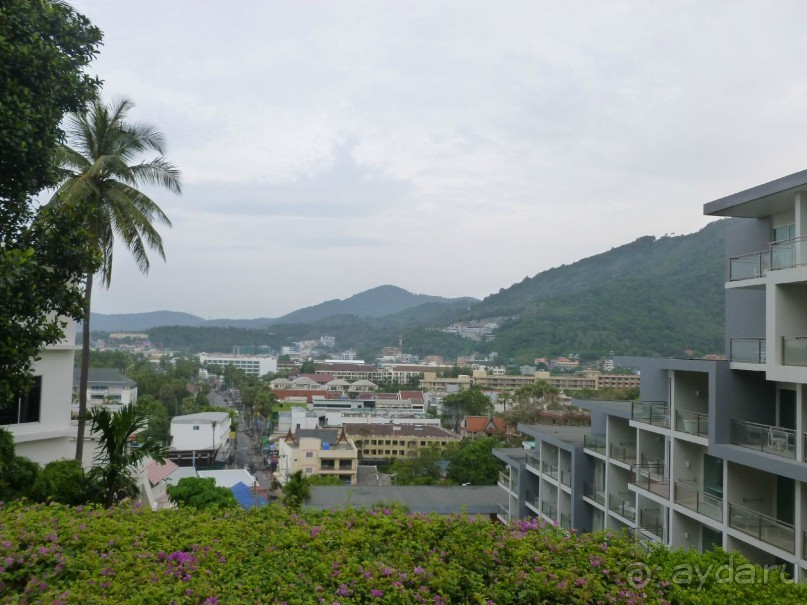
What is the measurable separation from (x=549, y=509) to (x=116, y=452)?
1359 centimetres

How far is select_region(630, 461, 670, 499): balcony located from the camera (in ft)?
39.8

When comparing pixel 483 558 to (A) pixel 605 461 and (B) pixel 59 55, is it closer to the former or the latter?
(B) pixel 59 55

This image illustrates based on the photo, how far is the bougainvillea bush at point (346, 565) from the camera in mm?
3570

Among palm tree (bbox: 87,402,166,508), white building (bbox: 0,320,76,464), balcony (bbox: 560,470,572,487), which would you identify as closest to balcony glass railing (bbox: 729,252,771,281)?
balcony (bbox: 560,470,572,487)

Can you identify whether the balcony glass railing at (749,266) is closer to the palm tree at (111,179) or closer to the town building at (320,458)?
the palm tree at (111,179)

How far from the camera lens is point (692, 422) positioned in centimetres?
1114

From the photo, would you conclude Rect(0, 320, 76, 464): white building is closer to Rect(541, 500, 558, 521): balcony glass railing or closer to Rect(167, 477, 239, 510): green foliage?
Rect(167, 477, 239, 510): green foliage

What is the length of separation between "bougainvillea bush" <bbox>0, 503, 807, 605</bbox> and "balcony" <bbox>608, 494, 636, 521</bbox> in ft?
33.5

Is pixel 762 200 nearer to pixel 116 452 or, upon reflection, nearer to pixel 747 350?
pixel 747 350

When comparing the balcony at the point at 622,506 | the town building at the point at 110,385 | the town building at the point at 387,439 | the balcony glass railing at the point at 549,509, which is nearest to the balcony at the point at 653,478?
the balcony at the point at 622,506

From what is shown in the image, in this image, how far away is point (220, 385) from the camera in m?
141

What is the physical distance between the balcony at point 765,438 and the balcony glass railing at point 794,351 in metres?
1.07

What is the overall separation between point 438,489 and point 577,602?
897 inches

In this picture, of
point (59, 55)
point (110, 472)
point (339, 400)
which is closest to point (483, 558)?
point (110, 472)
